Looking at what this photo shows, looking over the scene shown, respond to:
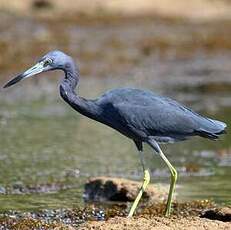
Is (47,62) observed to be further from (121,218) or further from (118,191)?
(118,191)

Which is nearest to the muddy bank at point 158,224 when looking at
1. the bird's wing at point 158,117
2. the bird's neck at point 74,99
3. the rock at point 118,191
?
the bird's wing at point 158,117

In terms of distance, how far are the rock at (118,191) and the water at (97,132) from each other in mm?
214

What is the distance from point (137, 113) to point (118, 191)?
227 centimetres

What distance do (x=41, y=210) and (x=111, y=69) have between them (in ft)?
52.1

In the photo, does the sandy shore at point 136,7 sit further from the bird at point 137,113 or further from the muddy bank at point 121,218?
the bird at point 137,113

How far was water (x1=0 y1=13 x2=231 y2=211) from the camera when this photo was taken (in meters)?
12.7

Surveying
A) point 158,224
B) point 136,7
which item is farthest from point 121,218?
point 136,7

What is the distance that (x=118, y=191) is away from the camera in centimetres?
1148

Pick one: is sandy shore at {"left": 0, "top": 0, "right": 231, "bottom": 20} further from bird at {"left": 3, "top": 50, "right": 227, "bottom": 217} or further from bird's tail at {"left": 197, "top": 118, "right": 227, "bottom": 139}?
bird's tail at {"left": 197, "top": 118, "right": 227, "bottom": 139}

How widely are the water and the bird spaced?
1995mm

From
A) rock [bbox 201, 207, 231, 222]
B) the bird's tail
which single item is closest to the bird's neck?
the bird's tail

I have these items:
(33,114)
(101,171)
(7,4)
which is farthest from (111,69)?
(101,171)

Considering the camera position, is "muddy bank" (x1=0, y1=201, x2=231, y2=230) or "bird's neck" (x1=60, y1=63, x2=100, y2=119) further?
"bird's neck" (x1=60, y1=63, x2=100, y2=119)

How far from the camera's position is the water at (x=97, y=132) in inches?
498
